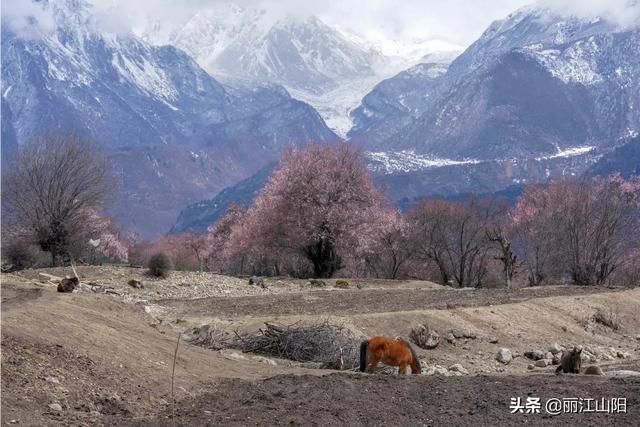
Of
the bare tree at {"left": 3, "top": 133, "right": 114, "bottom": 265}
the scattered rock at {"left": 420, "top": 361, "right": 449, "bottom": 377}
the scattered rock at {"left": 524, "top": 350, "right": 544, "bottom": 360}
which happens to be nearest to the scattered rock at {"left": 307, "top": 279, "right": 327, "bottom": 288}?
the bare tree at {"left": 3, "top": 133, "right": 114, "bottom": 265}

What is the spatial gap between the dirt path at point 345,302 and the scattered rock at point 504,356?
11.3ft

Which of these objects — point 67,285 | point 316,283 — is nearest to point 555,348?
point 67,285

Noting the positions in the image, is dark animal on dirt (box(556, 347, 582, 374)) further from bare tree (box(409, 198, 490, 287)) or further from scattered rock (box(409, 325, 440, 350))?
bare tree (box(409, 198, 490, 287))

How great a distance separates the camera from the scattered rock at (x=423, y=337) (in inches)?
723

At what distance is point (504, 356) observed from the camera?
18.7 metres

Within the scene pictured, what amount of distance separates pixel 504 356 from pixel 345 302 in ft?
21.4

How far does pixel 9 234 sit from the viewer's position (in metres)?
42.0

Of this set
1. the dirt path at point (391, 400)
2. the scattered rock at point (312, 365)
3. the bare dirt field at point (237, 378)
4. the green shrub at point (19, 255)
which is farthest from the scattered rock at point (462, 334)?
the green shrub at point (19, 255)

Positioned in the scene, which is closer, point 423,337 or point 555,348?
point 423,337

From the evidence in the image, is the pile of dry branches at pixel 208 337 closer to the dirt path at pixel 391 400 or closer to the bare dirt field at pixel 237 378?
the bare dirt field at pixel 237 378

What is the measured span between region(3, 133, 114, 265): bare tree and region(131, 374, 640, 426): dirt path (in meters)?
29.2

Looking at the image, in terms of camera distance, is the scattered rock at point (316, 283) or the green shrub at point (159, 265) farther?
the scattered rock at point (316, 283)

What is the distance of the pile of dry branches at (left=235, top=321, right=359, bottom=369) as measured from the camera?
16359 millimetres

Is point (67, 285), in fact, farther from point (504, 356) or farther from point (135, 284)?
point (504, 356)
